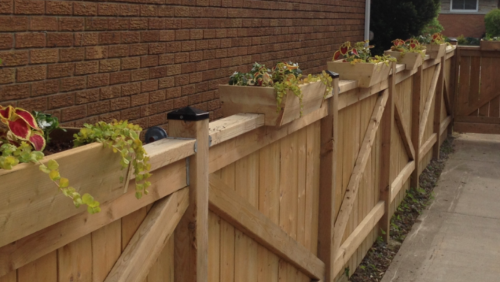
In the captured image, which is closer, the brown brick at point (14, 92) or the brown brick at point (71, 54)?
the brown brick at point (14, 92)

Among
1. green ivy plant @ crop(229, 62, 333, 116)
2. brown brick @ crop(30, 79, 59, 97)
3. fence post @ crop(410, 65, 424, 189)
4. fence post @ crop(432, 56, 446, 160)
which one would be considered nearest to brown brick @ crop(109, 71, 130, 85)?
brown brick @ crop(30, 79, 59, 97)

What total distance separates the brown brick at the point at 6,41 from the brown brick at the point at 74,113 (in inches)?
23.7

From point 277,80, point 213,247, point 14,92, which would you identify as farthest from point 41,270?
point 14,92

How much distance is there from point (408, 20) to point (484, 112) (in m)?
2.56

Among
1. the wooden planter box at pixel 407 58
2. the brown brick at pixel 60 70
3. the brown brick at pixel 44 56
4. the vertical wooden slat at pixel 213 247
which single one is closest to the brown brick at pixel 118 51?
the brown brick at pixel 60 70

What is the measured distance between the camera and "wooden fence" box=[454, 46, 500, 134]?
457 inches

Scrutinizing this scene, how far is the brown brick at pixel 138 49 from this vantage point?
197 inches

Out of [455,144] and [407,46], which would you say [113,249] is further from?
[455,144]

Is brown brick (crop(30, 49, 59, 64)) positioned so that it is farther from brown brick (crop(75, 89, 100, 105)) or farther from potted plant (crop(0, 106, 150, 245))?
potted plant (crop(0, 106, 150, 245))

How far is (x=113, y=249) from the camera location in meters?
2.29

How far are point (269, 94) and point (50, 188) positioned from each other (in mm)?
1713

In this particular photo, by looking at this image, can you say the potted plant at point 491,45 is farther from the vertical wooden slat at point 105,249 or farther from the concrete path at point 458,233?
the vertical wooden slat at point 105,249

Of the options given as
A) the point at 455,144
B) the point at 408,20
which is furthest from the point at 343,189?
the point at 408,20

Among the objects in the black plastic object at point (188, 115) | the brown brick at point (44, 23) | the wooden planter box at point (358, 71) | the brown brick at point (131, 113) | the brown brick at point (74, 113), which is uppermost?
the brown brick at point (44, 23)
